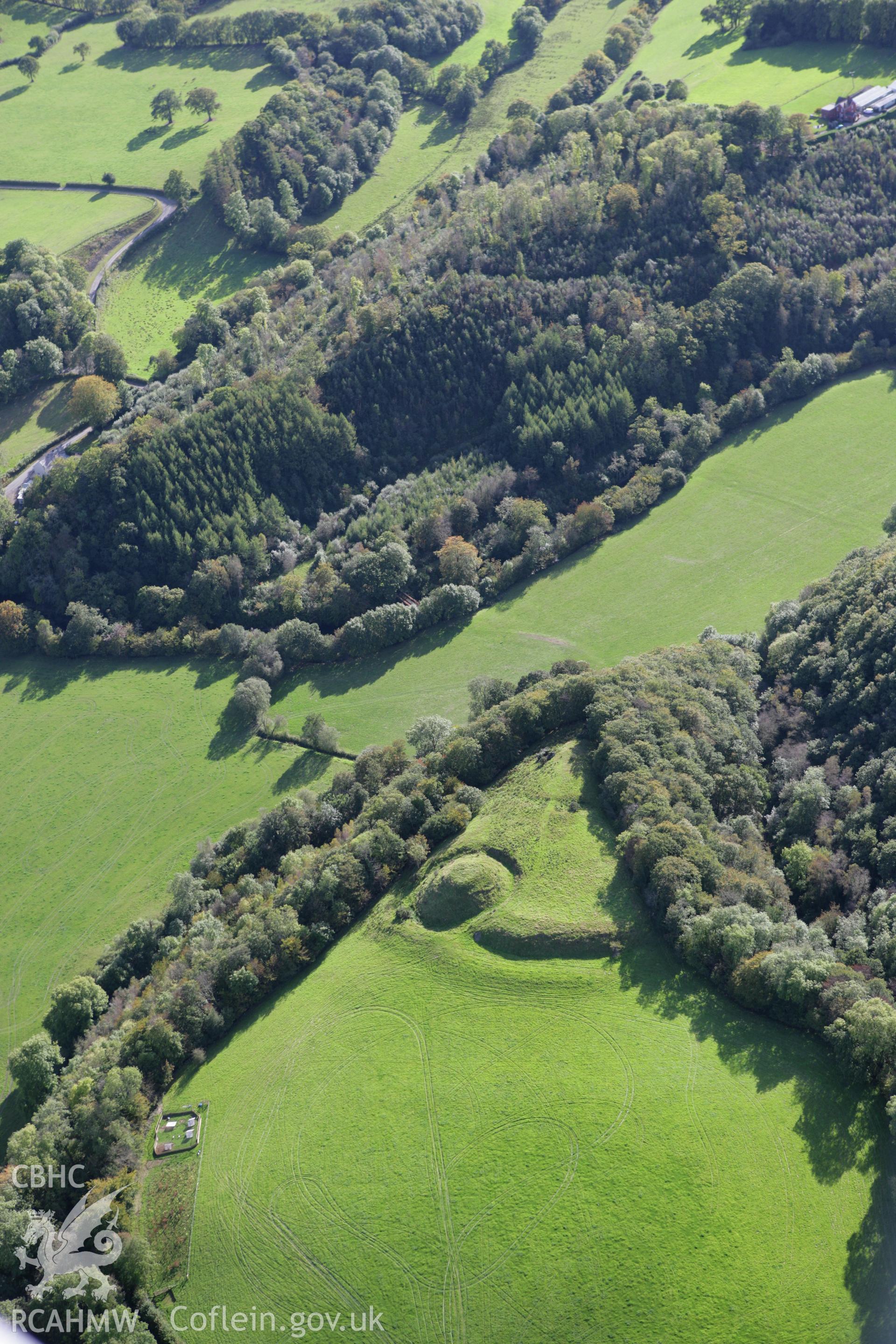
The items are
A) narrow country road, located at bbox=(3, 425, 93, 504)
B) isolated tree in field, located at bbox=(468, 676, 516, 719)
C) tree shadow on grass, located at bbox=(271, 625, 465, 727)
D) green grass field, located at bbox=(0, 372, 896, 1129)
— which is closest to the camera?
green grass field, located at bbox=(0, 372, 896, 1129)

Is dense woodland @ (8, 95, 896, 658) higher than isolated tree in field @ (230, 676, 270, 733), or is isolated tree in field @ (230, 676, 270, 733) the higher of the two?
dense woodland @ (8, 95, 896, 658)

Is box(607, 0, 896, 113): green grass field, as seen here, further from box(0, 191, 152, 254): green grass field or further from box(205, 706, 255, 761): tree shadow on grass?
box(205, 706, 255, 761): tree shadow on grass

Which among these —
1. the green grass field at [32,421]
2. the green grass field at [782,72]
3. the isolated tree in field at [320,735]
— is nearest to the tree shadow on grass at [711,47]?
the green grass field at [782,72]

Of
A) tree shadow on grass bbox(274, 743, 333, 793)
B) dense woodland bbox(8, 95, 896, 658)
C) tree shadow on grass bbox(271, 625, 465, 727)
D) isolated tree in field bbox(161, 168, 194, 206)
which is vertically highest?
isolated tree in field bbox(161, 168, 194, 206)

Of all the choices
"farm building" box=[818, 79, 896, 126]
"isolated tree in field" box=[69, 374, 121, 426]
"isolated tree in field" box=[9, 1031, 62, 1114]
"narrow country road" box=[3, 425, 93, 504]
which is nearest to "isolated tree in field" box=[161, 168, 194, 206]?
"isolated tree in field" box=[69, 374, 121, 426]

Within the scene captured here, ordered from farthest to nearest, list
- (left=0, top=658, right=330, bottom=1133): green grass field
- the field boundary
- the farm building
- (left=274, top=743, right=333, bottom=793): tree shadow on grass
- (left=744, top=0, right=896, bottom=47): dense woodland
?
(left=744, top=0, right=896, bottom=47): dense woodland, the farm building, the field boundary, (left=274, top=743, right=333, bottom=793): tree shadow on grass, (left=0, top=658, right=330, bottom=1133): green grass field

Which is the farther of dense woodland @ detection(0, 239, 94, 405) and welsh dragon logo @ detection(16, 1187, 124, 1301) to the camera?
dense woodland @ detection(0, 239, 94, 405)

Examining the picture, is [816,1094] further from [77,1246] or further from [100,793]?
[100,793]
